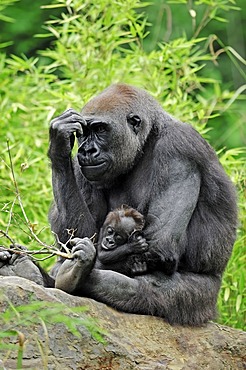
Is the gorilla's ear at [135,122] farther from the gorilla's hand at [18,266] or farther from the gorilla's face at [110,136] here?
the gorilla's hand at [18,266]

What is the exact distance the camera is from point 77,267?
4.51 metres

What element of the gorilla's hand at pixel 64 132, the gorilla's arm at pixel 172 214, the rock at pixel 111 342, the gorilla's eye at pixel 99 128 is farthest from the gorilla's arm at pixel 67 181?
the rock at pixel 111 342

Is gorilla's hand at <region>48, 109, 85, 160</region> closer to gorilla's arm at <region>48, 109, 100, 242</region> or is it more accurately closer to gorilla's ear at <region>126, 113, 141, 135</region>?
gorilla's arm at <region>48, 109, 100, 242</region>

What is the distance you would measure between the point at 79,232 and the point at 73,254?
63 centimetres

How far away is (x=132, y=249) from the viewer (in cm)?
481

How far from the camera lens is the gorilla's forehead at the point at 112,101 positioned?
202 inches

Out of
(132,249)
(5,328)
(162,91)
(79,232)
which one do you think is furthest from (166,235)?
(162,91)

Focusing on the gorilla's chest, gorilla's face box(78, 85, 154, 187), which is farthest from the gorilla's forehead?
the gorilla's chest

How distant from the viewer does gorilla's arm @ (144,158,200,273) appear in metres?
4.84

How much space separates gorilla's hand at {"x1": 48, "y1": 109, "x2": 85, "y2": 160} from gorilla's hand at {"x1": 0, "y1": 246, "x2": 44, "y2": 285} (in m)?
0.59

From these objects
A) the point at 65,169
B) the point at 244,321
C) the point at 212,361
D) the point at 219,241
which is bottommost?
the point at 244,321

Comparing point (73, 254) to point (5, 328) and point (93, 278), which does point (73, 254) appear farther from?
point (5, 328)

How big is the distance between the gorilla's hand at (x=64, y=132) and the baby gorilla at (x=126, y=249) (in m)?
0.44

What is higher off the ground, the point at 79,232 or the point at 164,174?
the point at 164,174
